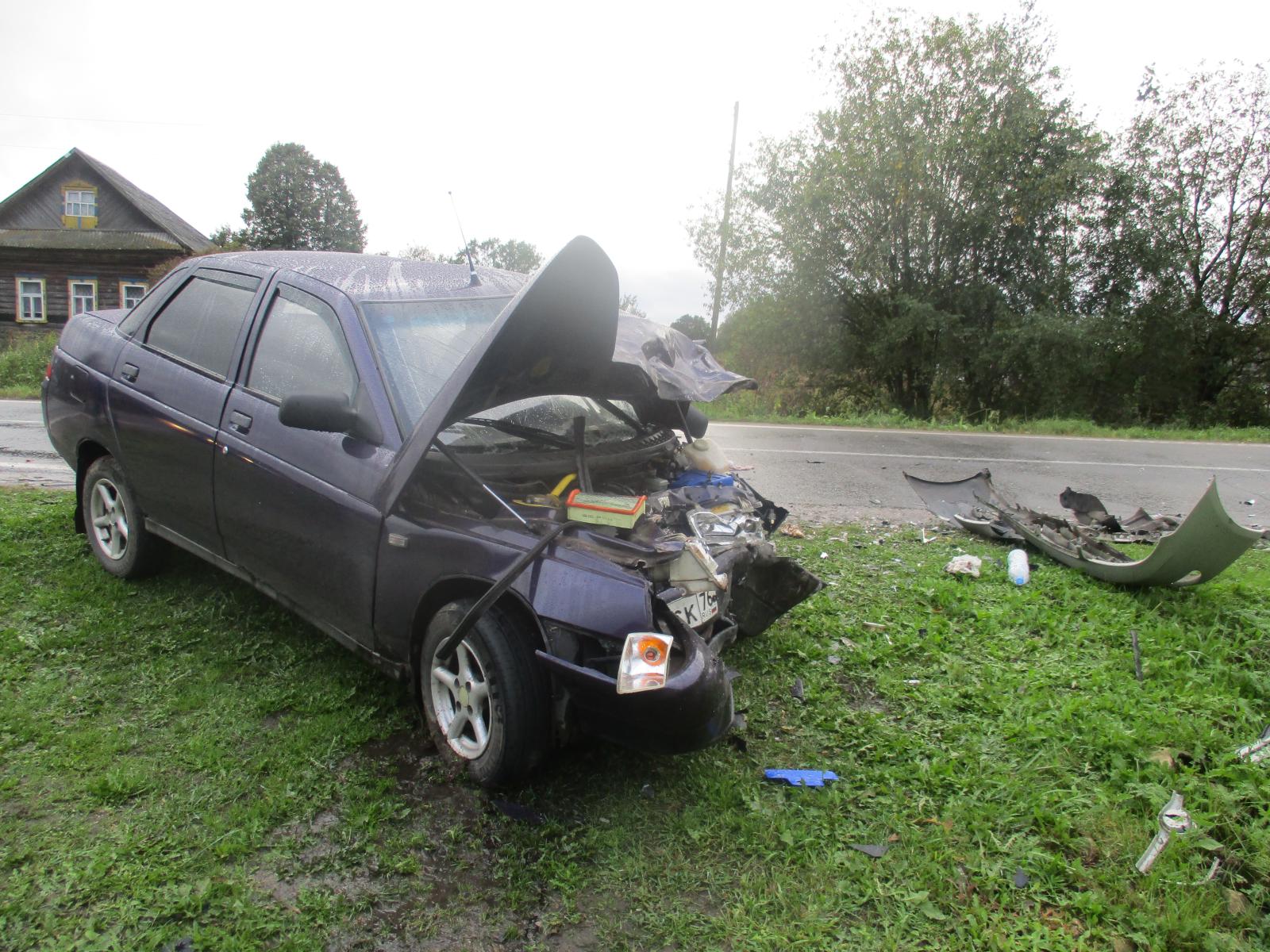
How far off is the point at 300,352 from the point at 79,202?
40817 mm

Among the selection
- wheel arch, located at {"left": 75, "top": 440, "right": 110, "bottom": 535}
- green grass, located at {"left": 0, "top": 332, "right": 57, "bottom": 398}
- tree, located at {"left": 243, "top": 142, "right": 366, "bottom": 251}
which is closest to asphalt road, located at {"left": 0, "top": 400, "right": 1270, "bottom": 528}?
wheel arch, located at {"left": 75, "top": 440, "right": 110, "bottom": 535}

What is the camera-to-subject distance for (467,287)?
3.86m

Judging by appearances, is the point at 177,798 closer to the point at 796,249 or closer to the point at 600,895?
the point at 600,895

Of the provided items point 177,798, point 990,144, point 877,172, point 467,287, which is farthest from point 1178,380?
point 177,798

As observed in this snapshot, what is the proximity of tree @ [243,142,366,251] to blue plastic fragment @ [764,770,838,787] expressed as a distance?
4961cm

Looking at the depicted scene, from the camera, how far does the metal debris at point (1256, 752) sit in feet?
9.92

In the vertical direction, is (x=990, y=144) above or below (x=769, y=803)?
above

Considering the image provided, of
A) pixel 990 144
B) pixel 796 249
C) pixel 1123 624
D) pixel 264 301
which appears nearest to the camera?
pixel 264 301

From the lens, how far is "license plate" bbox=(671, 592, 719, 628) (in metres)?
2.96

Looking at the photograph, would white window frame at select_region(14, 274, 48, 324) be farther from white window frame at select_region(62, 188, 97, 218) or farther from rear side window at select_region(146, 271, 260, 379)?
rear side window at select_region(146, 271, 260, 379)

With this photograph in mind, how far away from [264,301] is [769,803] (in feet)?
9.81

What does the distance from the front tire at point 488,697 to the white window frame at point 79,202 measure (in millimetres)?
41498

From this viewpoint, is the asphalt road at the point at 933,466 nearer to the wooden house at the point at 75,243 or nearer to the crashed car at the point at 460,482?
the crashed car at the point at 460,482

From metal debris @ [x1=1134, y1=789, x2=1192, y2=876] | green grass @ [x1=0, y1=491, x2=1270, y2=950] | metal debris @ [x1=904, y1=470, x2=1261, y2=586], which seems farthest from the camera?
metal debris @ [x1=904, y1=470, x2=1261, y2=586]
